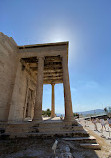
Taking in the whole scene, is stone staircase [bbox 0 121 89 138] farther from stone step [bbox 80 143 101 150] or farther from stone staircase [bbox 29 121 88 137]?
stone step [bbox 80 143 101 150]

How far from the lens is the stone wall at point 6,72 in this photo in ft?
26.6

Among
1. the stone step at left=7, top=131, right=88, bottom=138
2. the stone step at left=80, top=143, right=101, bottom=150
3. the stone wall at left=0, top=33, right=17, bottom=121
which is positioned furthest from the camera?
the stone wall at left=0, top=33, right=17, bottom=121

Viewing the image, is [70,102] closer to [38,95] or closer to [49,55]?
[38,95]

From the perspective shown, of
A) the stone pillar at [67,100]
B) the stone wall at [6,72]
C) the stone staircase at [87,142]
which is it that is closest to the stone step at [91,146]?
the stone staircase at [87,142]

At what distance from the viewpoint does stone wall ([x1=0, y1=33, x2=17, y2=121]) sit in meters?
8.10

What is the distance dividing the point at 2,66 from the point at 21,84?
3.36 meters

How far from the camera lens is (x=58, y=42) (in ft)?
34.6

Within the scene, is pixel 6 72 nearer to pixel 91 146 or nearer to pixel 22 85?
pixel 22 85

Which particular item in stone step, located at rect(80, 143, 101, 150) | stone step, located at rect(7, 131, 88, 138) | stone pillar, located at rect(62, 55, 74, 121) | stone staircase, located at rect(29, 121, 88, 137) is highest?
stone pillar, located at rect(62, 55, 74, 121)

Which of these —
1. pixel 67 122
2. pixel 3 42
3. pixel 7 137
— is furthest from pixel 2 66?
pixel 67 122

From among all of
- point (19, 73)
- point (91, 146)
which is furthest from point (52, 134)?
point (19, 73)

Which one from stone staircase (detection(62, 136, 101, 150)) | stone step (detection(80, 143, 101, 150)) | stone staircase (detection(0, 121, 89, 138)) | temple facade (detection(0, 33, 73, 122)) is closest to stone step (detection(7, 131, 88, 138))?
stone staircase (detection(0, 121, 89, 138))

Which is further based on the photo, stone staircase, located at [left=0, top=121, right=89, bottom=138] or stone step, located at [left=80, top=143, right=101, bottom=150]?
stone staircase, located at [left=0, top=121, right=89, bottom=138]

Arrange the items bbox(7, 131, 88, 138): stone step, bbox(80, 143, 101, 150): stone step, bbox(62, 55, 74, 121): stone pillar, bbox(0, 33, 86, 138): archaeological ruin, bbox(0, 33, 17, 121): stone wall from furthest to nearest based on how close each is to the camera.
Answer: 1. bbox(0, 33, 17, 121): stone wall
2. bbox(62, 55, 74, 121): stone pillar
3. bbox(0, 33, 86, 138): archaeological ruin
4. bbox(7, 131, 88, 138): stone step
5. bbox(80, 143, 101, 150): stone step
